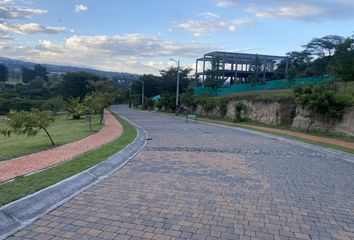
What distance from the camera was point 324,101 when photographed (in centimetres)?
2311

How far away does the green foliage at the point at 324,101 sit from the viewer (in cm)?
2292

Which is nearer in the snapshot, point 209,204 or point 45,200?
point 45,200

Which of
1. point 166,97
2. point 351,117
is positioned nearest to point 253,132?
point 351,117

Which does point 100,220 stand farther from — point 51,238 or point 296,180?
point 296,180

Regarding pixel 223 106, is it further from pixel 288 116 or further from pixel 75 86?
pixel 75 86

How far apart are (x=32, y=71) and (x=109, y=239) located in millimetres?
154261

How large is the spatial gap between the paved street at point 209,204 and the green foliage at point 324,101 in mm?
12900

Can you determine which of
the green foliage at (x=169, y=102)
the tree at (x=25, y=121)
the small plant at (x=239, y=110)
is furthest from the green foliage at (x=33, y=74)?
the tree at (x=25, y=121)

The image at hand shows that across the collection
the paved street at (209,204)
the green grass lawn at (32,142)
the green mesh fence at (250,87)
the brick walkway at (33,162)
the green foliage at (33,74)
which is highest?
the green foliage at (33,74)

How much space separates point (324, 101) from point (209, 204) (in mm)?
18924

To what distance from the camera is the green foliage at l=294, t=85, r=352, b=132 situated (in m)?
22.9

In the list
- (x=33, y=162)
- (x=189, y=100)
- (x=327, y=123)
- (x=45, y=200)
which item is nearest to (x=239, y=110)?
(x=327, y=123)

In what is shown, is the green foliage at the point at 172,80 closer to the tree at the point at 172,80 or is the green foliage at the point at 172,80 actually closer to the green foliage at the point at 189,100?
the tree at the point at 172,80

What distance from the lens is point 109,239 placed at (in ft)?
15.6
